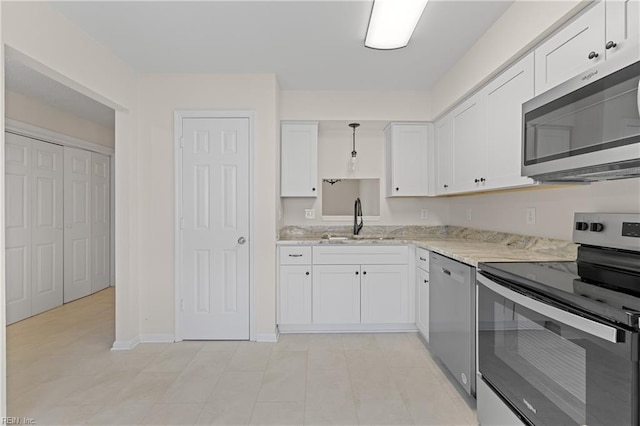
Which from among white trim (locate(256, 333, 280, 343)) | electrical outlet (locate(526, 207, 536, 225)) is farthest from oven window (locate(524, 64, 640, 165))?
white trim (locate(256, 333, 280, 343))

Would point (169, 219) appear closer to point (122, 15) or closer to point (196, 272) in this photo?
point (196, 272)

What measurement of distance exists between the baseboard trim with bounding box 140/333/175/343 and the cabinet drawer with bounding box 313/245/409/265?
1.47m

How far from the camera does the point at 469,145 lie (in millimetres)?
2764

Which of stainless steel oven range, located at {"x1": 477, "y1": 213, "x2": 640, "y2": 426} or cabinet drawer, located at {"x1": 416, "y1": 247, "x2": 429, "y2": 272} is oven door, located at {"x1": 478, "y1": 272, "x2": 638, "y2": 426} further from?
cabinet drawer, located at {"x1": 416, "y1": 247, "x2": 429, "y2": 272}

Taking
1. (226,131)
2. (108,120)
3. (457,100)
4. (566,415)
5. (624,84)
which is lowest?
(566,415)

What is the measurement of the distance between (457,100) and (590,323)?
225 cm

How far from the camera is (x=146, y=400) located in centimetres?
219

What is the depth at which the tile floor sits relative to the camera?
203cm

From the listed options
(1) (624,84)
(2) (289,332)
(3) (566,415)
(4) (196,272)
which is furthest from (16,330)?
(1) (624,84)

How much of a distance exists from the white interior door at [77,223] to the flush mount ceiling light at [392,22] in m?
4.19

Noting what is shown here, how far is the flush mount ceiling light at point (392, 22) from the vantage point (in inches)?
77.7

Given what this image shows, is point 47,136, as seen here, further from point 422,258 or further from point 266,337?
point 422,258

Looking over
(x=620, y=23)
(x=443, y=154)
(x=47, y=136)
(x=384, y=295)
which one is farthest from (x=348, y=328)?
(x=47, y=136)

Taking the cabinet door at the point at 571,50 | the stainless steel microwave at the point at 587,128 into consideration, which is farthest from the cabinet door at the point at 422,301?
the cabinet door at the point at 571,50
